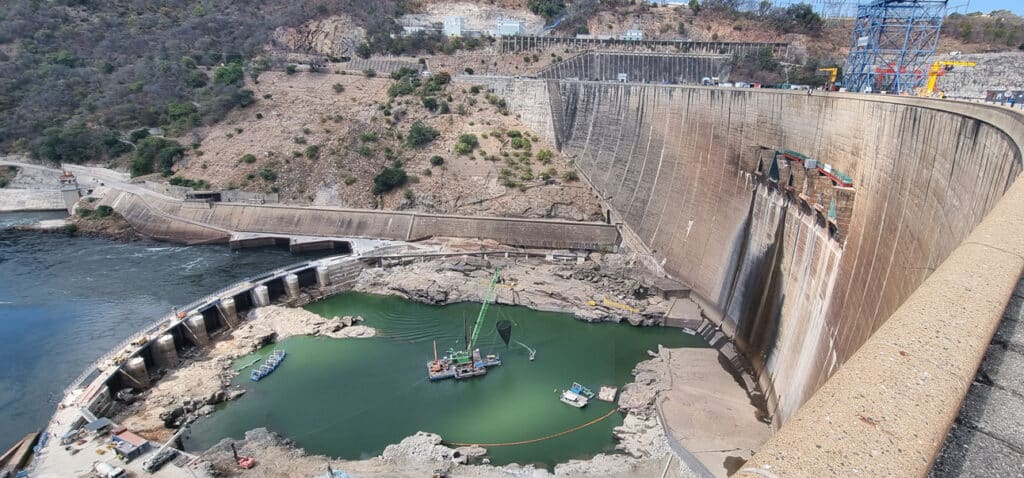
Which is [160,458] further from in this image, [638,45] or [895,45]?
[638,45]

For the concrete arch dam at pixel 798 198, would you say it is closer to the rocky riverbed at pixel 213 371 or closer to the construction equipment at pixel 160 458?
the rocky riverbed at pixel 213 371

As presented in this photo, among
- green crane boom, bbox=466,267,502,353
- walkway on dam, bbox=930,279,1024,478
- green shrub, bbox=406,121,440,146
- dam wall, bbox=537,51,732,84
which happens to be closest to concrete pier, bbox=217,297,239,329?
green crane boom, bbox=466,267,502,353

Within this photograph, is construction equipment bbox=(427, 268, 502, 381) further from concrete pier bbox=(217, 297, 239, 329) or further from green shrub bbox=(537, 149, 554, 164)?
green shrub bbox=(537, 149, 554, 164)

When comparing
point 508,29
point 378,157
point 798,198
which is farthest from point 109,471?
point 508,29

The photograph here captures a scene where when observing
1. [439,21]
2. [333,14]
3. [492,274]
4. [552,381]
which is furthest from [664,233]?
[333,14]

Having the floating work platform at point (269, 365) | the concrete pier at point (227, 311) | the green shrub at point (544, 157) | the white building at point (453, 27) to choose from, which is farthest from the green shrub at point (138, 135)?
the floating work platform at point (269, 365)

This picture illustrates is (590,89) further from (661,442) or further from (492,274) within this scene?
(661,442)
